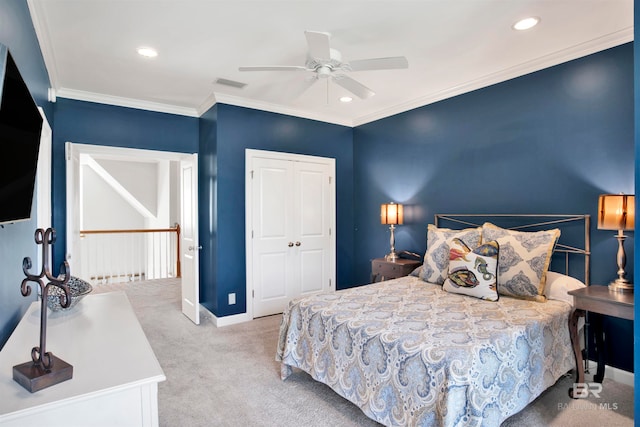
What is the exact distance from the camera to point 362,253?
5203mm

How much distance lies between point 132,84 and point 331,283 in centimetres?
343

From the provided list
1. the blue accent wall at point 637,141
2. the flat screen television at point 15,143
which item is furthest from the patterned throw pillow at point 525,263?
the flat screen television at point 15,143

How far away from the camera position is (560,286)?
2.77m

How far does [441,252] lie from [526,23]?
1.93 metres

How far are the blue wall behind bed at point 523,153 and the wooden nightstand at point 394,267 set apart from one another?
0.28 meters

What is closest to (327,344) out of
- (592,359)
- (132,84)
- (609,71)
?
(592,359)

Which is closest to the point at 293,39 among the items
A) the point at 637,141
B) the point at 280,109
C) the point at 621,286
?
the point at 280,109

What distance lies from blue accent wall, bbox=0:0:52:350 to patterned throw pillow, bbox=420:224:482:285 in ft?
9.83

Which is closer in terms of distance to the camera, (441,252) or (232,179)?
(441,252)

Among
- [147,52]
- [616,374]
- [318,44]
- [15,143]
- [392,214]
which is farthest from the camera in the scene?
[392,214]

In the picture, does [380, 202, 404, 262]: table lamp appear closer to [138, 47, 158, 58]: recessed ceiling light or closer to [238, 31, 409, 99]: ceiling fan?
[238, 31, 409, 99]: ceiling fan

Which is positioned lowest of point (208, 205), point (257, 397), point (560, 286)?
point (257, 397)

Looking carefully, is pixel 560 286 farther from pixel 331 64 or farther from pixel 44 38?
pixel 44 38

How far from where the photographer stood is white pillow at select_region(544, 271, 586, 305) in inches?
108
